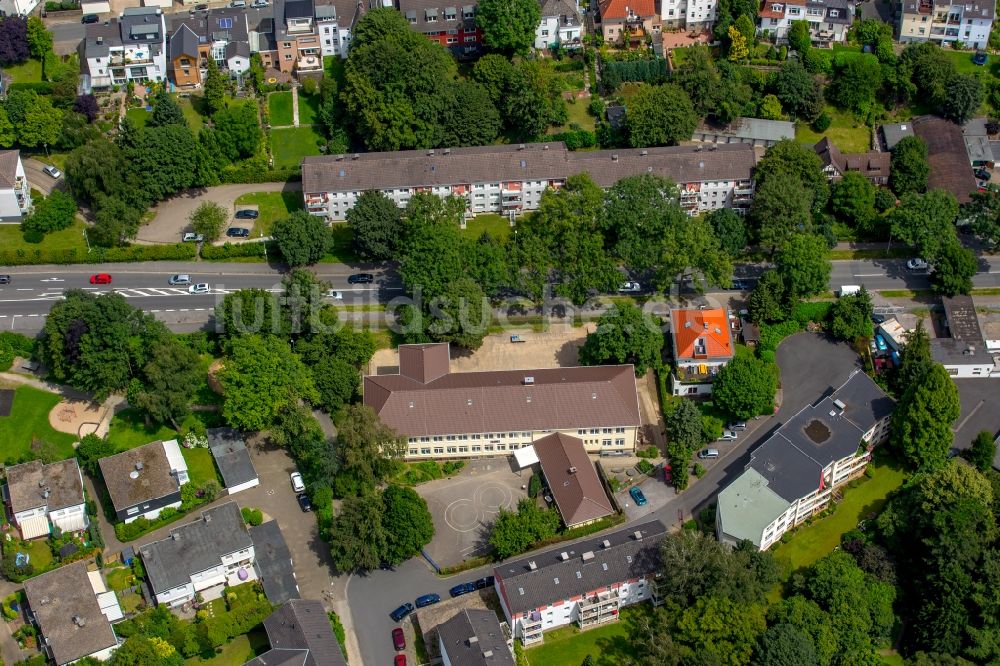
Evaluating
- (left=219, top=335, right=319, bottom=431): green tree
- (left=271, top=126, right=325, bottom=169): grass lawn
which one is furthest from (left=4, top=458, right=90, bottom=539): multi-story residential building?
(left=271, top=126, right=325, bottom=169): grass lawn

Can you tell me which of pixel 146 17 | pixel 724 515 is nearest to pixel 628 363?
pixel 724 515

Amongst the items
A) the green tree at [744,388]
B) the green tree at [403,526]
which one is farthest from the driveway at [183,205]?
the green tree at [744,388]

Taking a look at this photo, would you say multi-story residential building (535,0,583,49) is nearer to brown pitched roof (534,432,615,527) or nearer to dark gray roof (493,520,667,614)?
brown pitched roof (534,432,615,527)

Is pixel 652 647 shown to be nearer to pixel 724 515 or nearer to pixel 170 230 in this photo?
pixel 724 515

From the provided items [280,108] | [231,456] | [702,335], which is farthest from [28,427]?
[702,335]

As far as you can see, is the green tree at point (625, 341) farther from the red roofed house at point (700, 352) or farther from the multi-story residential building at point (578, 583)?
the multi-story residential building at point (578, 583)
